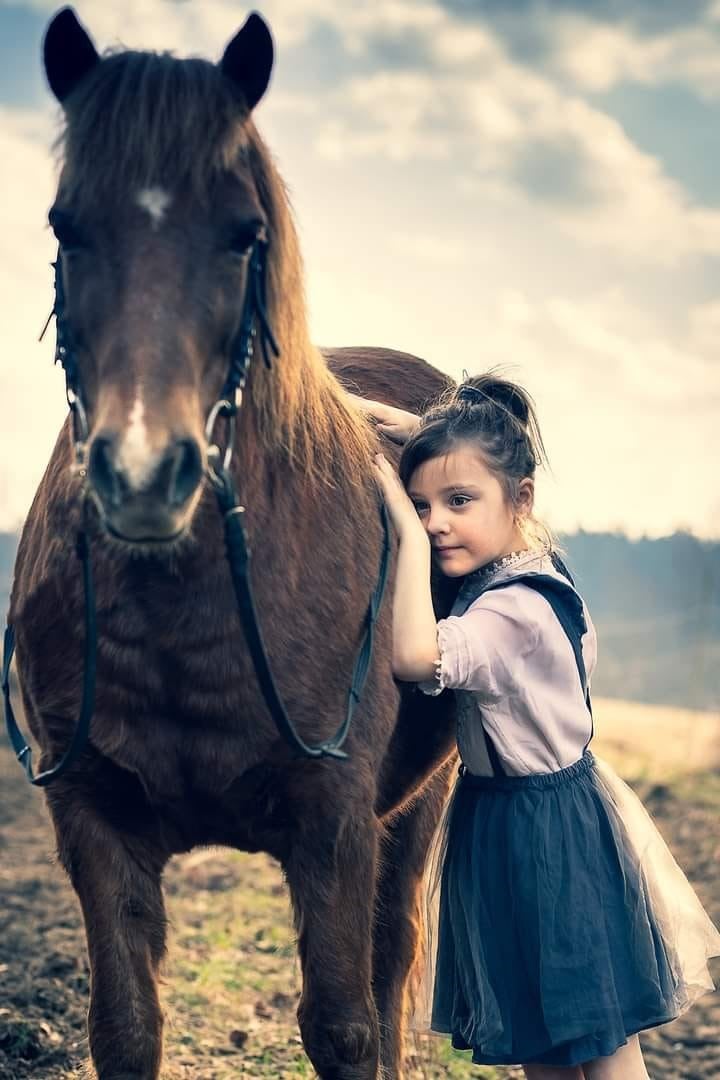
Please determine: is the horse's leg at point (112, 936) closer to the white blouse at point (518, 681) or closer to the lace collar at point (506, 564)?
the white blouse at point (518, 681)

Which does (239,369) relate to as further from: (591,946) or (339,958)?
(591,946)

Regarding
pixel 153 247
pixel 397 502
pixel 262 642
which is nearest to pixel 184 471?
pixel 153 247

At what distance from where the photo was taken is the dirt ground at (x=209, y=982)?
12.5 ft

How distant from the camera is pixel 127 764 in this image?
2416 mm

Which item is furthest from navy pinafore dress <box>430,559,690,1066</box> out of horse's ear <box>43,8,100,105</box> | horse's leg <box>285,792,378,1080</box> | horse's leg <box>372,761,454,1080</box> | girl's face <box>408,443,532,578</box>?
horse's ear <box>43,8,100,105</box>

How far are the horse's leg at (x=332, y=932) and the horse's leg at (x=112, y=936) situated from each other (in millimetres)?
351

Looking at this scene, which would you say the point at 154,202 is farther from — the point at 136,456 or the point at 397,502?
the point at 397,502

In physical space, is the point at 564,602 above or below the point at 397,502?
below

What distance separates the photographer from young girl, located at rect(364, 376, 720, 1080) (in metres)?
2.58

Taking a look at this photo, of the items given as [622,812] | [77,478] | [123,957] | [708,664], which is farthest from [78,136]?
[708,664]

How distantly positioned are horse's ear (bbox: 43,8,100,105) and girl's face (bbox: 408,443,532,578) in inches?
46.8

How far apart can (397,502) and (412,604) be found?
31 centimetres

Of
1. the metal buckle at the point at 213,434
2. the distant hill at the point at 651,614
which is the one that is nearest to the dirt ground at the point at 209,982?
the metal buckle at the point at 213,434

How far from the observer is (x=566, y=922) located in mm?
2564
